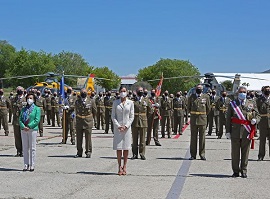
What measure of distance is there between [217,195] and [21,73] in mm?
94008

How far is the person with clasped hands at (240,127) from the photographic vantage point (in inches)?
436

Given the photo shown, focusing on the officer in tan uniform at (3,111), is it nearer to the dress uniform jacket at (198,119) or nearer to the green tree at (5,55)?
the dress uniform jacket at (198,119)

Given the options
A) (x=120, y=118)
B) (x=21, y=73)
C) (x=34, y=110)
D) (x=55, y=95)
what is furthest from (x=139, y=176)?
(x=21, y=73)

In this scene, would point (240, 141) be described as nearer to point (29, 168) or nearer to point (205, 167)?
point (205, 167)

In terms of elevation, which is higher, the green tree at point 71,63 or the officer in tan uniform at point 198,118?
the green tree at point 71,63

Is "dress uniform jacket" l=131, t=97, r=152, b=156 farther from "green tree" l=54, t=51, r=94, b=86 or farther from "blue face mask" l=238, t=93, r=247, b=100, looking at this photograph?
"green tree" l=54, t=51, r=94, b=86

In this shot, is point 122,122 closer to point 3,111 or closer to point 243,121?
point 243,121

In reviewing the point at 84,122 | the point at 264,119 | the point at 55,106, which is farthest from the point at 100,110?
the point at 264,119

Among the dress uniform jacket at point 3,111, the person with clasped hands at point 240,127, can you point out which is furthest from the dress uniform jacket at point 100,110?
the person with clasped hands at point 240,127

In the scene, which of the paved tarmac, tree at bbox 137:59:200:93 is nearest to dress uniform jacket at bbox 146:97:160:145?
the paved tarmac

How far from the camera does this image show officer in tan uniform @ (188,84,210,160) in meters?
14.0

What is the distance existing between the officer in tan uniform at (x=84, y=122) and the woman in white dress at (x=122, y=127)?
117 inches

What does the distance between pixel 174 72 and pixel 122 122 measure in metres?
99.1

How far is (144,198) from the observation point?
8.73 meters
